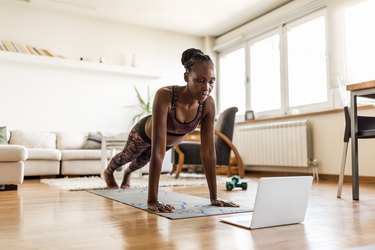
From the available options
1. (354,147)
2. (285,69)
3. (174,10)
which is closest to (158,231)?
(354,147)

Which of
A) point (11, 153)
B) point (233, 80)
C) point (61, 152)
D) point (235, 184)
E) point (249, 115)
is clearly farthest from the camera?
point (233, 80)

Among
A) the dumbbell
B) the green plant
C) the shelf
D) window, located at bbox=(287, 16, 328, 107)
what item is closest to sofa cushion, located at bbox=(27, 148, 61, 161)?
the shelf

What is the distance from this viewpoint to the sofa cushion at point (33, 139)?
494cm

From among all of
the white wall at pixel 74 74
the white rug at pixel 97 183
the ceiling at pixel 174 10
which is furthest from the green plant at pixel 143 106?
the white rug at pixel 97 183

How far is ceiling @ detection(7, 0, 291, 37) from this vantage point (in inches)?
207

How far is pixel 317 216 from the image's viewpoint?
5.72 ft

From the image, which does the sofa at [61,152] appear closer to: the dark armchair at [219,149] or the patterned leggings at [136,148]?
the dark armchair at [219,149]

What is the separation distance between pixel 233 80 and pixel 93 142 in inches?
111

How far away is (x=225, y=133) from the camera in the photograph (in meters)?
4.52

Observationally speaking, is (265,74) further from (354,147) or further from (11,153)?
(11,153)

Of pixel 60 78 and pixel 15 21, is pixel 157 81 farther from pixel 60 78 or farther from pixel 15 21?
pixel 15 21

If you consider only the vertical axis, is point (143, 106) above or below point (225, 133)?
above

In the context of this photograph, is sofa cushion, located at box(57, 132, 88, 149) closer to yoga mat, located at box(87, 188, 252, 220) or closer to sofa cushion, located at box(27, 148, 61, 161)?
sofa cushion, located at box(27, 148, 61, 161)

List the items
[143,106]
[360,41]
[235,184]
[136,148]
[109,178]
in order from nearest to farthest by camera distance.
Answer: [136,148] < [109,178] < [235,184] < [360,41] < [143,106]
